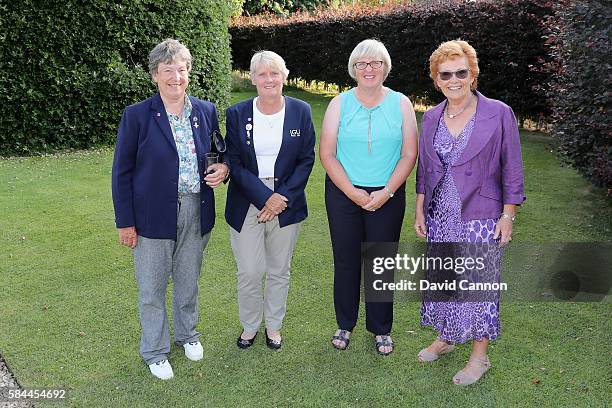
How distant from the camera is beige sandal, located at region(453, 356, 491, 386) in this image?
4.20 m

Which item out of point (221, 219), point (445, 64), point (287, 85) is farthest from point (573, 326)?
point (287, 85)

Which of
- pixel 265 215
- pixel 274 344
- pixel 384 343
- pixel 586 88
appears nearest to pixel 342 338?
pixel 384 343

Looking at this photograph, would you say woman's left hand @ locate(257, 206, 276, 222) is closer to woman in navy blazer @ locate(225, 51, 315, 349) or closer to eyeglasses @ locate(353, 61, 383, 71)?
woman in navy blazer @ locate(225, 51, 315, 349)

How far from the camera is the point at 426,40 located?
1564cm

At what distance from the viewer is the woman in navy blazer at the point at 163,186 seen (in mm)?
3857

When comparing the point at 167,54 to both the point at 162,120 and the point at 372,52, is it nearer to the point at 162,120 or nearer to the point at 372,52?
the point at 162,120

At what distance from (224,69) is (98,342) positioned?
9.76 metres

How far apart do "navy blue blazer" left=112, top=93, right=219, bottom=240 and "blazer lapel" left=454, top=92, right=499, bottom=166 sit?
5.39 ft

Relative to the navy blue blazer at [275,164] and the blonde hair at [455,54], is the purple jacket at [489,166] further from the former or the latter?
the navy blue blazer at [275,164]

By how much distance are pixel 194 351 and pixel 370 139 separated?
6.36ft

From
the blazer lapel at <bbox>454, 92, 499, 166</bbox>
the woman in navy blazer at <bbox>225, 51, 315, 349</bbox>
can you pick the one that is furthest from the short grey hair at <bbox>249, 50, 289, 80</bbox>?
the blazer lapel at <bbox>454, 92, 499, 166</bbox>

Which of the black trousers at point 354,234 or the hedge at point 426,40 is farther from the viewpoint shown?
the hedge at point 426,40

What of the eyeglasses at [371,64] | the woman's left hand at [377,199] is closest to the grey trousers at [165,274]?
the woman's left hand at [377,199]

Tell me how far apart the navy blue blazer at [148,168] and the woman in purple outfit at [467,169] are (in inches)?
58.6
